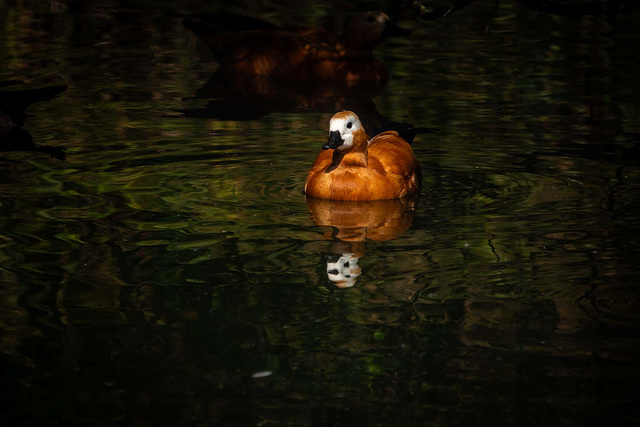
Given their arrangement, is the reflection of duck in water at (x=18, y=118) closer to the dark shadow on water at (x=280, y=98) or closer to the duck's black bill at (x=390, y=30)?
the dark shadow on water at (x=280, y=98)

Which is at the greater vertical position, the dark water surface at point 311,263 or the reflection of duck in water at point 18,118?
the dark water surface at point 311,263

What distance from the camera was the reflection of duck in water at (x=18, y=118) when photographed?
11305 mm

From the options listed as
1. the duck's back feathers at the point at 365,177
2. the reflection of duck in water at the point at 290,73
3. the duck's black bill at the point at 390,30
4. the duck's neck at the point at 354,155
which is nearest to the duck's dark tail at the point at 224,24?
the reflection of duck in water at the point at 290,73

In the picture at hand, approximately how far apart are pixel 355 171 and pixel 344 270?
1.99 m

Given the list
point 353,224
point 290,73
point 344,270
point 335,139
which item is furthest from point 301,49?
point 344,270

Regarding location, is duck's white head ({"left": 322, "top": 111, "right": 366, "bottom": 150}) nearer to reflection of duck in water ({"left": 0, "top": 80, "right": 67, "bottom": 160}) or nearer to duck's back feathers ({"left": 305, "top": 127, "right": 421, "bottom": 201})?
duck's back feathers ({"left": 305, "top": 127, "right": 421, "bottom": 201})

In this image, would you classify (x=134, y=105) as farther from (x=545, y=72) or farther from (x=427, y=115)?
(x=545, y=72)

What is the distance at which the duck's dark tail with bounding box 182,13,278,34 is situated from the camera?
15945 mm

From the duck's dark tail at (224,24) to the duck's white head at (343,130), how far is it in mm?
6730

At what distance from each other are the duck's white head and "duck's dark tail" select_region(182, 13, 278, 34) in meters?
6.73

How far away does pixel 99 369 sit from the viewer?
612 centimetres

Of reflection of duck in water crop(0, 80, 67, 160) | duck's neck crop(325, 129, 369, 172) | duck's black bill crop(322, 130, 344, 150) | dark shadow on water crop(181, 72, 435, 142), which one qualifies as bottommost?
dark shadow on water crop(181, 72, 435, 142)

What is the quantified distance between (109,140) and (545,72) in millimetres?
6425

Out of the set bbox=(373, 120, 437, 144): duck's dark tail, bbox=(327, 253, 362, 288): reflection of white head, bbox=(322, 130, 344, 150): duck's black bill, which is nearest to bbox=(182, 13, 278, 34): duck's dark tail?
bbox=(373, 120, 437, 144): duck's dark tail
